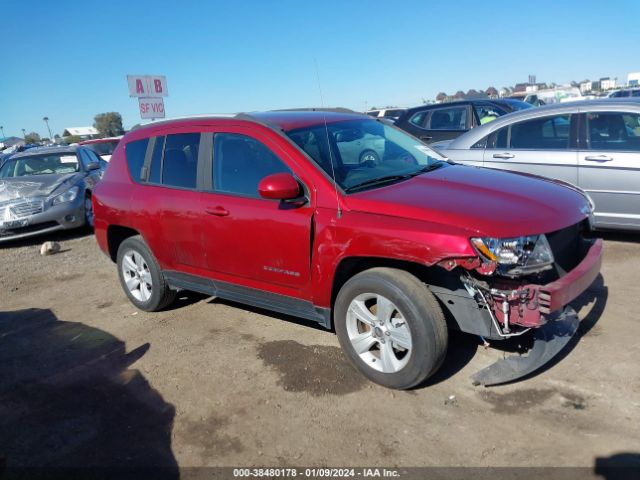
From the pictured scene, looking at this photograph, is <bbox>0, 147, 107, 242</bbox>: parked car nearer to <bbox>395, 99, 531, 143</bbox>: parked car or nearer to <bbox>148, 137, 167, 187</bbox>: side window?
<bbox>148, 137, 167, 187</bbox>: side window

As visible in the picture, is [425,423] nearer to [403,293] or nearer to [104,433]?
[403,293]

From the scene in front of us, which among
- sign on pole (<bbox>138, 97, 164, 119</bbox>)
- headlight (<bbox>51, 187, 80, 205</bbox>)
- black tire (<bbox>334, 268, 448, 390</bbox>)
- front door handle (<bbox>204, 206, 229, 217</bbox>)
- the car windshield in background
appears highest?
sign on pole (<bbox>138, 97, 164, 119</bbox>)

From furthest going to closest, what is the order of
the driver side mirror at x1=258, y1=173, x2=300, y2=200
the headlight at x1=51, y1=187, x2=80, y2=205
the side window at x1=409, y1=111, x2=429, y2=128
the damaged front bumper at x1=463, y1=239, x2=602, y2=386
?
the side window at x1=409, y1=111, x2=429, y2=128, the headlight at x1=51, y1=187, x2=80, y2=205, the driver side mirror at x1=258, y1=173, x2=300, y2=200, the damaged front bumper at x1=463, y1=239, x2=602, y2=386

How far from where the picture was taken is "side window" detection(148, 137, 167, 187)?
192 inches

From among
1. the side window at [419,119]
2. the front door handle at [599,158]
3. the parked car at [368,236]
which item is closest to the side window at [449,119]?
the side window at [419,119]

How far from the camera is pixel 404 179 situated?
154 inches

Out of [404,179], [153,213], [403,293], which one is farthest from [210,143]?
[403,293]

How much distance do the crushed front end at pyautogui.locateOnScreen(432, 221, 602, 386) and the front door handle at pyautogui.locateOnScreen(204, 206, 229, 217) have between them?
186 cm

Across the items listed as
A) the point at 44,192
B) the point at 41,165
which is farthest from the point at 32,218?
the point at 41,165

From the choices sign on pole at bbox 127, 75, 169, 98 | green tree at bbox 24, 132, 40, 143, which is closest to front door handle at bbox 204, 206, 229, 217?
sign on pole at bbox 127, 75, 169, 98

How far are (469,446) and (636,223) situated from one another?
402cm

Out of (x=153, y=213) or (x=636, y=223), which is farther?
(x=636, y=223)

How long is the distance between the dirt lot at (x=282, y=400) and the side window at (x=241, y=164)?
133 centimetres

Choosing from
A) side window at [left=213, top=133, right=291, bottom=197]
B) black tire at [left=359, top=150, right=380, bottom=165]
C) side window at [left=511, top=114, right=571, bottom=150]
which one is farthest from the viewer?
side window at [left=511, top=114, right=571, bottom=150]
